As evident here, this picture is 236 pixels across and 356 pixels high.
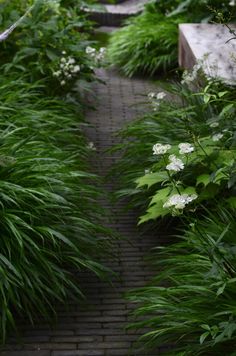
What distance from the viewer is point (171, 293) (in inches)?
143

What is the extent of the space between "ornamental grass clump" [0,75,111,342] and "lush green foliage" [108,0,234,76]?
346cm

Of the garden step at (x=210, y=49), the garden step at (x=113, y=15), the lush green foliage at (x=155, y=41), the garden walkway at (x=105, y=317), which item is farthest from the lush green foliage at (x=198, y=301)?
the garden step at (x=113, y=15)

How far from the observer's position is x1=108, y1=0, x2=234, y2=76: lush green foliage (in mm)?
8172

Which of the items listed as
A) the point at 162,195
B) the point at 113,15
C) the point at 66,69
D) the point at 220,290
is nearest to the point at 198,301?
the point at 220,290

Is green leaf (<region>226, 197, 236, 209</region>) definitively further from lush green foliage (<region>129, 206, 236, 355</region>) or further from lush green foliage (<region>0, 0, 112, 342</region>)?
lush green foliage (<region>0, 0, 112, 342</region>)

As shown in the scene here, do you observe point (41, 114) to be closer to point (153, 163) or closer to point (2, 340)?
point (153, 163)

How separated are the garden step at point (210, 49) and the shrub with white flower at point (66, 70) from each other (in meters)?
0.95

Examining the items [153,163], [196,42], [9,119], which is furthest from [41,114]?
[196,42]

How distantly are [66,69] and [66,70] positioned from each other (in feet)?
0.13

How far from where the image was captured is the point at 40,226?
12.8 ft

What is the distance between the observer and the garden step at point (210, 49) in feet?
18.3

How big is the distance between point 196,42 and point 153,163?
196 cm

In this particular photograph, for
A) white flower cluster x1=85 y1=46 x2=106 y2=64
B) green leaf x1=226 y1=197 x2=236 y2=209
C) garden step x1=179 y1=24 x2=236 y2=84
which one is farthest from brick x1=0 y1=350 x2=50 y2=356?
white flower cluster x1=85 y1=46 x2=106 y2=64

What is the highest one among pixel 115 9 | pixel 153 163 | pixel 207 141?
pixel 207 141
